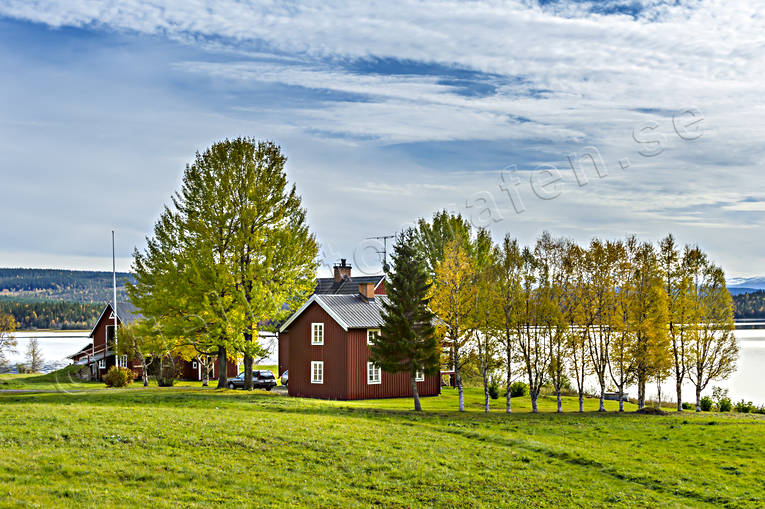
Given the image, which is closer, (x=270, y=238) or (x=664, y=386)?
(x=270, y=238)

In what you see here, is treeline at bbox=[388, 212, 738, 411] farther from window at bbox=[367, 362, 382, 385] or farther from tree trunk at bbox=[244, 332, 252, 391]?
tree trunk at bbox=[244, 332, 252, 391]

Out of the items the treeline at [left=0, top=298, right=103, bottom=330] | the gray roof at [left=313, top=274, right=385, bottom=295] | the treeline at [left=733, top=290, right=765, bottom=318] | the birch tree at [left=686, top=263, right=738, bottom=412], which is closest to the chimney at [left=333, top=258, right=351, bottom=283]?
the gray roof at [left=313, top=274, right=385, bottom=295]

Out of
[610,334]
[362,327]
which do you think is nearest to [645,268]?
[610,334]

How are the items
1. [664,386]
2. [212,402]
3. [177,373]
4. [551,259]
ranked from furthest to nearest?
[664,386] → [177,373] → [551,259] → [212,402]

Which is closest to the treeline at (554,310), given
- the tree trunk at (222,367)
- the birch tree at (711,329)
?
the birch tree at (711,329)

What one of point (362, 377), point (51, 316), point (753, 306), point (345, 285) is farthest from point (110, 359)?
point (753, 306)

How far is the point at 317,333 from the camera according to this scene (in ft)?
141

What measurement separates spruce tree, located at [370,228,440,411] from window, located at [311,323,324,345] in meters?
7.14

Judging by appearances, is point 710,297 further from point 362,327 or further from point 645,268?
point 362,327

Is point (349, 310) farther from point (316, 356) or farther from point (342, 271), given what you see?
point (342, 271)

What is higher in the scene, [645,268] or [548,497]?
[645,268]

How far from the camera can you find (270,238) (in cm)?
3872

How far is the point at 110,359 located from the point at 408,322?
1450 inches

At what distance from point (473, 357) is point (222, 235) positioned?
53.6 ft
